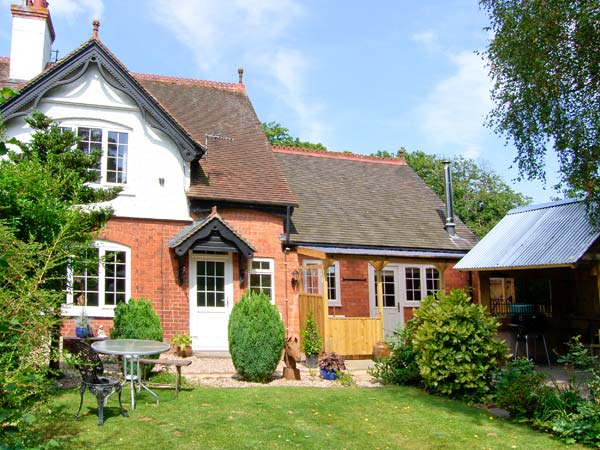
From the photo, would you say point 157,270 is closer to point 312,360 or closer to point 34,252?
point 312,360

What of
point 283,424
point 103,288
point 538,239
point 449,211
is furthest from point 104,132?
point 449,211

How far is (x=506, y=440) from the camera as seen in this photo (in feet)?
25.0

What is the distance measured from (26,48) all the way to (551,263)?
1505cm

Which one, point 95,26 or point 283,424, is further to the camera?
point 95,26

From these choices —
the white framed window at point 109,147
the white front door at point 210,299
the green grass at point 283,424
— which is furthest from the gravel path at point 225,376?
the white framed window at point 109,147

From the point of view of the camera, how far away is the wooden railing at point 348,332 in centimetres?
1438

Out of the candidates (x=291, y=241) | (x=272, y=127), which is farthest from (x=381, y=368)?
(x=272, y=127)

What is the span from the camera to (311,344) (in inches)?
548

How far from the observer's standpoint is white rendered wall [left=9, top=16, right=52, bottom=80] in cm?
1670

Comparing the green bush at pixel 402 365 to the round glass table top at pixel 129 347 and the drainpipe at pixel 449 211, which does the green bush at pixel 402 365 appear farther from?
the drainpipe at pixel 449 211

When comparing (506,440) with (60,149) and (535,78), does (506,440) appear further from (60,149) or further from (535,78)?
(60,149)

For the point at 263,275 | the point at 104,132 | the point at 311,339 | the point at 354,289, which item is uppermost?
the point at 104,132

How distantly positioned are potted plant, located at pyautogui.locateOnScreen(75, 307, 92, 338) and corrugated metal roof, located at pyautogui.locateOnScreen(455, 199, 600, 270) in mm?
9461

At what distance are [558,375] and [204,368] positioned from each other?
7549 millimetres
